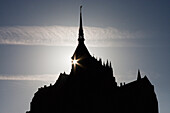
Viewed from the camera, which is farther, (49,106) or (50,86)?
(50,86)

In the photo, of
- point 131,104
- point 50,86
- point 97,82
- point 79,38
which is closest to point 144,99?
point 131,104

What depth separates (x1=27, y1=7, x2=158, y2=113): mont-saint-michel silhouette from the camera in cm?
6222

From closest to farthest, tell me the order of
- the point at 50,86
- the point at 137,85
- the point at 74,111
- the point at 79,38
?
the point at 74,111 < the point at 137,85 < the point at 79,38 < the point at 50,86

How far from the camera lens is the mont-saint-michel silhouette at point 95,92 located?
6222 cm

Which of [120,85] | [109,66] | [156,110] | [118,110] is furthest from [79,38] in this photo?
[156,110]

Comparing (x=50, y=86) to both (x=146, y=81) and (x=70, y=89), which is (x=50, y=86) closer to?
(x=70, y=89)

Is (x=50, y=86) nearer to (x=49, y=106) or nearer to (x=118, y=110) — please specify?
(x=49, y=106)

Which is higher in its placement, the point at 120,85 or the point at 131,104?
the point at 120,85

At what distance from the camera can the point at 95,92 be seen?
63719 mm

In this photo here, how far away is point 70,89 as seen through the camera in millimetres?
65188

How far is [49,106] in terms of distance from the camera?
72.2 meters

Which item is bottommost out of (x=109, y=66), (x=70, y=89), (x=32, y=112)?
(x=32, y=112)

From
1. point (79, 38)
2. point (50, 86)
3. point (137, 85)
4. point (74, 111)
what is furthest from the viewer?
point (50, 86)

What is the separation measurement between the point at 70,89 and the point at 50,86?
53.1 ft
